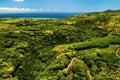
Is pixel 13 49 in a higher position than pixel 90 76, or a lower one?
higher

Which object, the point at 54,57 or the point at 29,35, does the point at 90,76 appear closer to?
the point at 54,57

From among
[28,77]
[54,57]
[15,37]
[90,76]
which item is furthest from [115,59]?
[15,37]

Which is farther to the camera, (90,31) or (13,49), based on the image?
(90,31)

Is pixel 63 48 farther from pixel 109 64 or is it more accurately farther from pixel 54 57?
pixel 109 64

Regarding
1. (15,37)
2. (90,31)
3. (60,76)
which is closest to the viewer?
(60,76)

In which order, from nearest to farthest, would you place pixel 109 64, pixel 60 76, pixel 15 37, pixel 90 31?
pixel 60 76, pixel 109 64, pixel 15 37, pixel 90 31

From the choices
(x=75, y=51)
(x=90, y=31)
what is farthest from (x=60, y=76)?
(x=90, y=31)
